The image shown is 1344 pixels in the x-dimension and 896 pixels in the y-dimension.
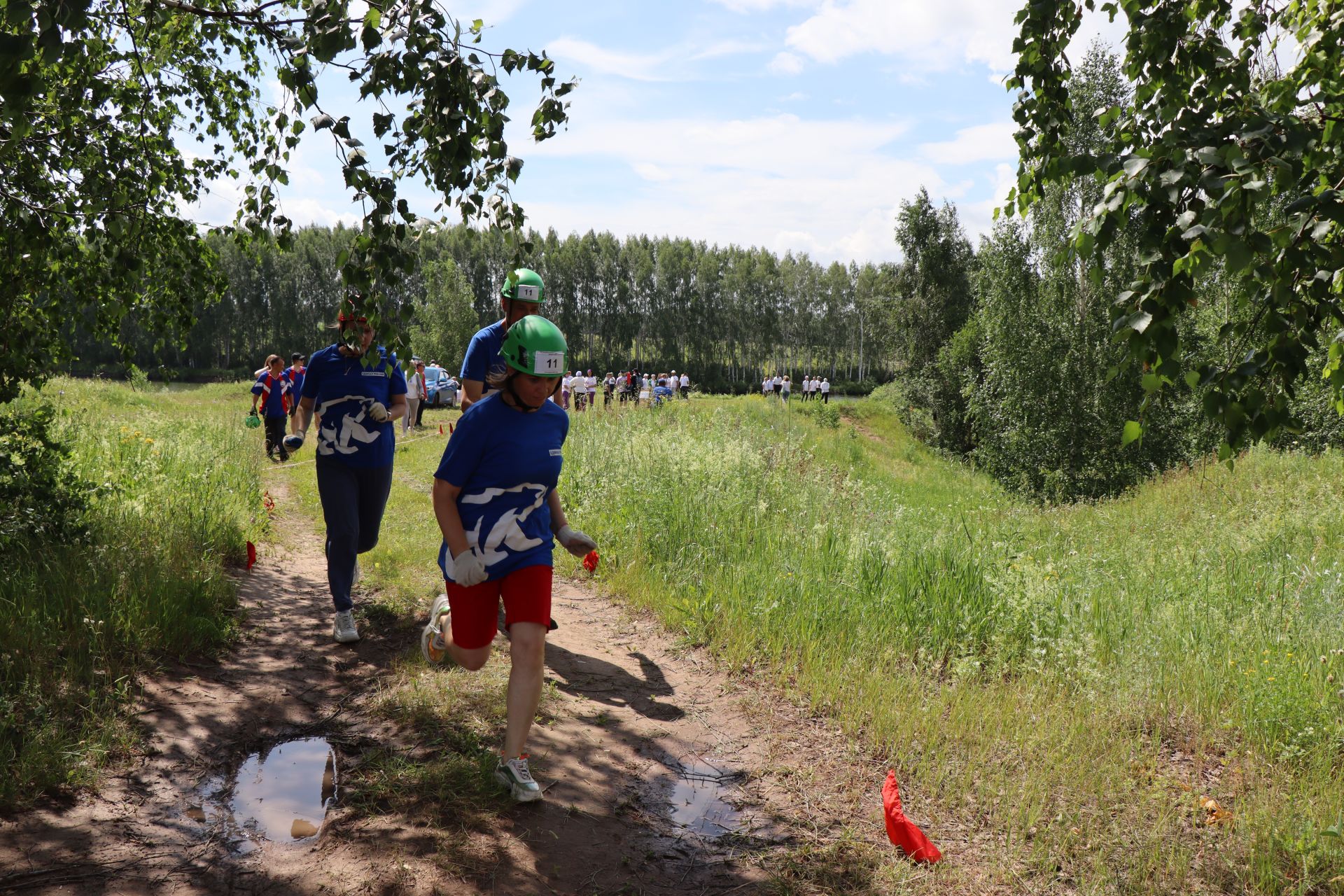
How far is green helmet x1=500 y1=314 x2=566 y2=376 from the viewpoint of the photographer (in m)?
3.44

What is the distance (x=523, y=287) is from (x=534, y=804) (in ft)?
9.50

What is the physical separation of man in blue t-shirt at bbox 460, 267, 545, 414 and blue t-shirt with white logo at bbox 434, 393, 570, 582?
1.69 meters

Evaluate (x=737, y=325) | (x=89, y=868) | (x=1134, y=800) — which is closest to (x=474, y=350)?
(x=89, y=868)

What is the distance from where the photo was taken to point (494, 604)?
→ 3816 millimetres

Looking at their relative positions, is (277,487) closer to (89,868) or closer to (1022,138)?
(89,868)

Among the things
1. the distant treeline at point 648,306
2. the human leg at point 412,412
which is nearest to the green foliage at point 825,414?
the human leg at point 412,412

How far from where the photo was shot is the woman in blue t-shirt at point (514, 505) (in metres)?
3.48

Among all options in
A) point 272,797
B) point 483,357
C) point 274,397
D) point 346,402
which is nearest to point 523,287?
point 483,357

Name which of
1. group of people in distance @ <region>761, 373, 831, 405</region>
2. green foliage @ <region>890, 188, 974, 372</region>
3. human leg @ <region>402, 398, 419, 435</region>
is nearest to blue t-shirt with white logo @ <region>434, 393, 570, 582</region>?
human leg @ <region>402, 398, 419, 435</region>

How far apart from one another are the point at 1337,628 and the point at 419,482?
11084mm

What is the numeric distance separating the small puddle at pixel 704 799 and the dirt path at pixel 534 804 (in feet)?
0.03

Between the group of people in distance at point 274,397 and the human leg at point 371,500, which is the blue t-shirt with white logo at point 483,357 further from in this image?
the group of people in distance at point 274,397

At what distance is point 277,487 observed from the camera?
40.7 ft

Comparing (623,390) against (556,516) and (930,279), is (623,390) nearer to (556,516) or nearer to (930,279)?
(930,279)
